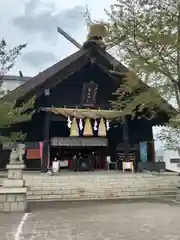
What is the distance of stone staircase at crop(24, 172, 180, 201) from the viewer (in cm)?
1095

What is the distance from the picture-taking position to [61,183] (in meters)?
11.7

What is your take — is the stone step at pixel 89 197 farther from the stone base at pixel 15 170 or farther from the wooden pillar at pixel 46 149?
the wooden pillar at pixel 46 149

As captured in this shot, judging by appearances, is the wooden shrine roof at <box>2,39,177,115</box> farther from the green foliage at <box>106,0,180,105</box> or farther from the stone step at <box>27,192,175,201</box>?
the green foliage at <box>106,0,180,105</box>

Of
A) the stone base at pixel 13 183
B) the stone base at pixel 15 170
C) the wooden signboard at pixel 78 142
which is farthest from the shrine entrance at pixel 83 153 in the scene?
the stone base at pixel 13 183

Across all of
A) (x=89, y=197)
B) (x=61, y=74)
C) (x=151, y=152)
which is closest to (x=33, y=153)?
(x=61, y=74)

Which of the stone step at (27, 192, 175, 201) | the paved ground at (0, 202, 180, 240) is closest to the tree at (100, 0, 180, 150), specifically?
the paved ground at (0, 202, 180, 240)

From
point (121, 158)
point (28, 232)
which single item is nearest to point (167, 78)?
point (28, 232)

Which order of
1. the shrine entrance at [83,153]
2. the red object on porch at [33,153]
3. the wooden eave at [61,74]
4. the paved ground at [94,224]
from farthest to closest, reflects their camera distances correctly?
the red object on porch at [33,153], the shrine entrance at [83,153], the wooden eave at [61,74], the paved ground at [94,224]

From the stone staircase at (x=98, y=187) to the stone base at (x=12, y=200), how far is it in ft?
7.60

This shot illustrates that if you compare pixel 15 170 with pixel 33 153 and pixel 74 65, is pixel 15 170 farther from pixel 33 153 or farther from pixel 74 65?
pixel 33 153

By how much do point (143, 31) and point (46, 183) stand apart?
754 cm

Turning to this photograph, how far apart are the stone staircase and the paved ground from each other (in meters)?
2.51

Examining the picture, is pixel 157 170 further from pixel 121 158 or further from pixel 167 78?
pixel 167 78

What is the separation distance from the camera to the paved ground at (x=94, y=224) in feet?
16.9
